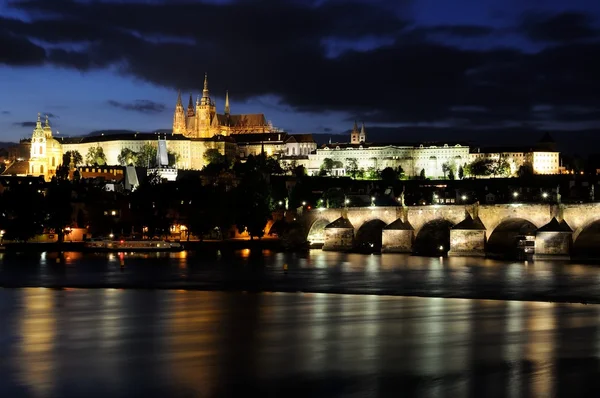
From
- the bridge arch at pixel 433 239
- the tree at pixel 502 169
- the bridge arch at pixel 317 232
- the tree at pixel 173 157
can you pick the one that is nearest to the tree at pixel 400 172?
the tree at pixel 502 169

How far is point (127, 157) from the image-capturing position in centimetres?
16475

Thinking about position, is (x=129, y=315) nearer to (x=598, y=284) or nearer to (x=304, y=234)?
(x=598, y=284)

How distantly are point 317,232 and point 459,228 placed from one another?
18618 millimetres

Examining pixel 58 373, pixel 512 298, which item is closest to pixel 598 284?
pixel 512 298

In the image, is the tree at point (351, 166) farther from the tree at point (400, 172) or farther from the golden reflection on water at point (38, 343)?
the golden reflection on water at point (38, 343)

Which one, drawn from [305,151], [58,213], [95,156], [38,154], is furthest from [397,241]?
[305,151]

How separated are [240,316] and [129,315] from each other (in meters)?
3.69

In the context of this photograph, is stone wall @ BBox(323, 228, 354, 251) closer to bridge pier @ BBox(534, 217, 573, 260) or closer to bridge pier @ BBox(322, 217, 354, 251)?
bridge pier @ BBox(322, 217, 354, 251)

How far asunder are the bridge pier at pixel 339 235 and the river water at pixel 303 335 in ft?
62.7

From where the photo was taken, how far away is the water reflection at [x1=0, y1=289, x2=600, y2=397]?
21.3 metres

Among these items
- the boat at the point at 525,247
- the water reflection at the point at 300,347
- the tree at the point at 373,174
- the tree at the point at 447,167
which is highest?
the tree at the point at 447,167

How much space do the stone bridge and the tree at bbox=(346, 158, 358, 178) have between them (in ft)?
293

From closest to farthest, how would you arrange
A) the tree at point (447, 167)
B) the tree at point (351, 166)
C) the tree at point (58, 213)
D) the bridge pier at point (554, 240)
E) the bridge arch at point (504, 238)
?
the bridge pier at point (554, 240)
the bridge arch at point (504, 238)
the tree at point (58, 213)
the tree at point (351, 166)
the tree at point (447, 167)

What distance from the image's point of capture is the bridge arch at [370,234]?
67.8m
